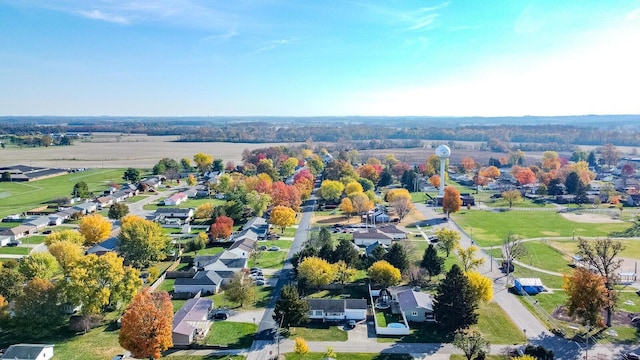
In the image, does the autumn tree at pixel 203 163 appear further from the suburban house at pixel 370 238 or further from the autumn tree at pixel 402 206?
the suburban house at pixel 370 238

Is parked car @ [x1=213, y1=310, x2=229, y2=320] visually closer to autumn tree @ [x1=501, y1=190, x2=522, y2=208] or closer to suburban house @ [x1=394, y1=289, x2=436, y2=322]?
suburban house @ [x1=394, y1=289, x2=436, y2=322]

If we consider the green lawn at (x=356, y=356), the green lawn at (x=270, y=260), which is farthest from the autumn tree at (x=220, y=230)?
the green lawn at (x=356, y=356)

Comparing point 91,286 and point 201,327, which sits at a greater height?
point 91,286

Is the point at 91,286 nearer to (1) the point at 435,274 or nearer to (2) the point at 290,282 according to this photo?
(2) the point at 290,282

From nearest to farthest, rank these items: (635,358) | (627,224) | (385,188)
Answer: (635,358) → (627,224) → (385,188)

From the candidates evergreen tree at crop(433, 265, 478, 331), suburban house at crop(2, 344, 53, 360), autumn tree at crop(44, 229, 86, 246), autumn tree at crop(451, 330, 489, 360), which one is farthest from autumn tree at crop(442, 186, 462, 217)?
→ suburban house at crop(2, 344, 53, 360)

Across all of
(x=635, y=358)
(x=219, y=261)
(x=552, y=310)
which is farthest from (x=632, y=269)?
(x=219, y=261)
